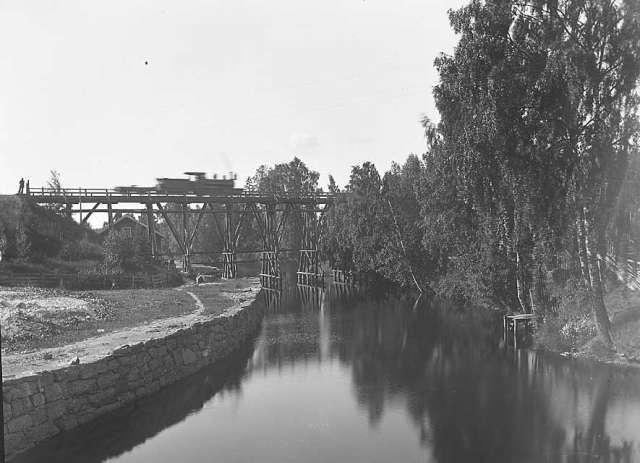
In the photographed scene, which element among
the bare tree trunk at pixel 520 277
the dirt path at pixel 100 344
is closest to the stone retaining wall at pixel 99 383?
the dirt path at pixel 100 344

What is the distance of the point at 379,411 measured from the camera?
1670 centimetres

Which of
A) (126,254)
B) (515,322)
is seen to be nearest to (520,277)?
(515,322)

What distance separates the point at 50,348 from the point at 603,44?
22.9 meters

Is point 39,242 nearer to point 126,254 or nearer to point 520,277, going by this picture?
point 126,254

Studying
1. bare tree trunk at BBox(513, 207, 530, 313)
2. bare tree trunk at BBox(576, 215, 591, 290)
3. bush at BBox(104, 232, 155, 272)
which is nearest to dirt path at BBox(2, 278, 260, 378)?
bush at BBox(104, 232, 155, 272)

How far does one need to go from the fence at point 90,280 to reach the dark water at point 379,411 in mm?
11948

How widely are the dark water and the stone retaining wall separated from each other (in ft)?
1.50

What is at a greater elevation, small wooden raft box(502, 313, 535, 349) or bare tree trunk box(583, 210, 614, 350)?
bare tree trunk box(583, 210, 614, 350)

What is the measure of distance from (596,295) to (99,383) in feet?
61.4

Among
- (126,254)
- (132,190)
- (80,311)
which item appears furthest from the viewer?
(132,190)

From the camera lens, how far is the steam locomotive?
140 ft

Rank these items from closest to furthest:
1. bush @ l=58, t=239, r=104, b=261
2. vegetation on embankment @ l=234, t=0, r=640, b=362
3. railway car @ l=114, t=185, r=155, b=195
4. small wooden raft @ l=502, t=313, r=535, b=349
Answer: vegetation on embankment @ l=234, t=0, r=640, b=362
small wooden raft @ l=502, t=313, r=535, b=349
bush @ l=58, t=239, r=104, b=261
railway car @ l=114, t=185, r=155, b=195

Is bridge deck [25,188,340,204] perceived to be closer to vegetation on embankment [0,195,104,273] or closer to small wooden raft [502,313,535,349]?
vegetation on embankment [0,195,104,273]

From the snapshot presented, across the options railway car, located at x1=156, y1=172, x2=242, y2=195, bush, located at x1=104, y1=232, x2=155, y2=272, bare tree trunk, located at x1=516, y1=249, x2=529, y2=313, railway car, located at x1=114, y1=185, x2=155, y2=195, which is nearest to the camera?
bare tree trunk, located at x1=516, y1=249, x2=529, y2=313
